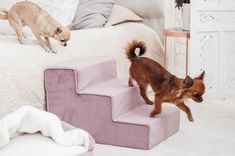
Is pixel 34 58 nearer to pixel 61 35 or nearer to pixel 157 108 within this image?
pixel 61 35

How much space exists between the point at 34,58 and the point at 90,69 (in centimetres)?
34

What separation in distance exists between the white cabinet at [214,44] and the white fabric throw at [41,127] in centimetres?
179

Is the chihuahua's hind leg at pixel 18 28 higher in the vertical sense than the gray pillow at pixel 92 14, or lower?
lower

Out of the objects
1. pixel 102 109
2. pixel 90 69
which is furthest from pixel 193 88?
pixel 90 69

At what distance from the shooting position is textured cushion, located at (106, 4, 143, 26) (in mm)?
3930

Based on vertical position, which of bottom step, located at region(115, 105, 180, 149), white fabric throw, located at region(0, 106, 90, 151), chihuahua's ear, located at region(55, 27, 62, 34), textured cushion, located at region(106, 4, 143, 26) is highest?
textured cushion, located at region(106, 4, 143, 26)

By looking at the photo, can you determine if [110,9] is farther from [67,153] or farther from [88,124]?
[67,153]

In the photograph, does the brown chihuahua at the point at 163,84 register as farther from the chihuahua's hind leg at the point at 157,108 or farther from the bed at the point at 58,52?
the bed at the point at 58,52

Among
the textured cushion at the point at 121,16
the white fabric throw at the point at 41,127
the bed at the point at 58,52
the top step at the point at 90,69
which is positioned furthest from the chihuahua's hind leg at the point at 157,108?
the textured cushion at the point at 121,16

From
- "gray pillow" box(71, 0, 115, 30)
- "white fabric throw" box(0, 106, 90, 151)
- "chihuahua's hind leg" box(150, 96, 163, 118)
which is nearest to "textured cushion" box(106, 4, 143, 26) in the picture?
"gray pillow" box(71, 0, 115, 30)

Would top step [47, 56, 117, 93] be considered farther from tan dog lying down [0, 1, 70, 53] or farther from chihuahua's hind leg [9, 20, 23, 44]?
chihuahua's hind leg [9, 20, 23, 44]

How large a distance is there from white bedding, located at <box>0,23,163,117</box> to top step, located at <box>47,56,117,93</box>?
0.34 ft

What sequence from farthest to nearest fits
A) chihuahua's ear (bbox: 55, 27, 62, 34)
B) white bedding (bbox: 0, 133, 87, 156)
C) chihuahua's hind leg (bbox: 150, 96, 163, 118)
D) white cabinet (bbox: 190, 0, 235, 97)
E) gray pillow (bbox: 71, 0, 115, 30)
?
1. gray pillow (bbox: 71, 0, 115, 30)
2. white cabinet (bbox: 190, 0, 235, 97)
3. chihuahua's ear (bbox: 55, 27, 62, 34)
4. chihuahua's hind leg (bbox: 150, 96, 163, 118)
5. white bedding (bbox: 0, 133, 87, 156)

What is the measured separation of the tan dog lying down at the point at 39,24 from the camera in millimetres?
2951
